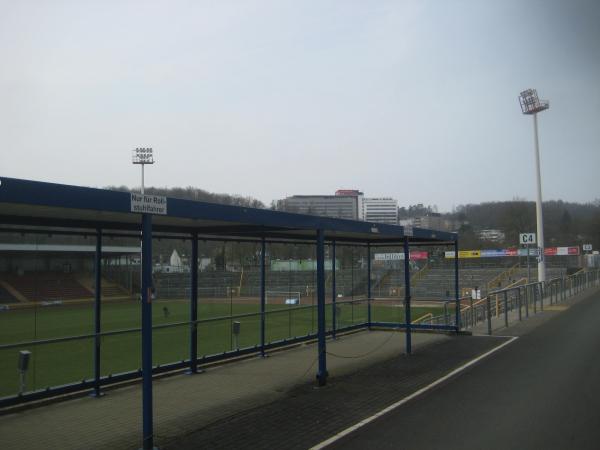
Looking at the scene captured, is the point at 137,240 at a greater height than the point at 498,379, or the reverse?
the point at 137,240

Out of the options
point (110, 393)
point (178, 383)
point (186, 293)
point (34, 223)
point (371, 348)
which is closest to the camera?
point (34, 223)

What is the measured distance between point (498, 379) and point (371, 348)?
4260 mm

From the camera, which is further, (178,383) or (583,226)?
(583,226)

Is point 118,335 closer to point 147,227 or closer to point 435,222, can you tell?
point 147,227

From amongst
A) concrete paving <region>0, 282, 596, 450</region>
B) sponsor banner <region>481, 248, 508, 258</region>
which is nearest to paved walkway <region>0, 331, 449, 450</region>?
concrete paving <region>0, 282, 596, 450</region>

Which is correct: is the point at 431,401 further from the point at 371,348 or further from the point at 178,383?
the point at 371,348

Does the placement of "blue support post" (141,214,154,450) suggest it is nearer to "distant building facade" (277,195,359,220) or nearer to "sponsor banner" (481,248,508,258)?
"sponsor banner" (481,248,508,258)

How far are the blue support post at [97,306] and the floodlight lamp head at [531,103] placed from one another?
114 ft

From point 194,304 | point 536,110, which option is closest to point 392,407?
point 194,304

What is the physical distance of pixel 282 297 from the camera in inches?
588

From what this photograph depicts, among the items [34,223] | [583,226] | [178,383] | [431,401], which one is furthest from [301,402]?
[583,226]

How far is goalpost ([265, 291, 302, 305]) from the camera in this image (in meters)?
14.7

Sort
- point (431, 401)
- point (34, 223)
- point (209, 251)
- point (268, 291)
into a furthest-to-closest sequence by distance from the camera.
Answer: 1. point (268, 291)
2. point (209, 251)
3. point (431, 401)
4. point (34, 223)

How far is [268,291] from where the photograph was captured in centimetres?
1492
